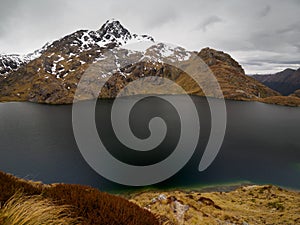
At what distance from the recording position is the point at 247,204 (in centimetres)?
2416

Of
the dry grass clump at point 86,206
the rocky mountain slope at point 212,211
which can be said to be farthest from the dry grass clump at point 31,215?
the rocky mountain slope at point 212,211

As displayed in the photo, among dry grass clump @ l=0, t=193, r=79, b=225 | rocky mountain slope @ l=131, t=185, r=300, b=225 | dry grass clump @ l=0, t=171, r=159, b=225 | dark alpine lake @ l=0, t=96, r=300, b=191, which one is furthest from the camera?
dark alpine lake @ l=0, t=96, r=300, b=191

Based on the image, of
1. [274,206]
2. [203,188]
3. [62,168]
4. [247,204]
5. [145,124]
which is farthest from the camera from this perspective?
[145,124]

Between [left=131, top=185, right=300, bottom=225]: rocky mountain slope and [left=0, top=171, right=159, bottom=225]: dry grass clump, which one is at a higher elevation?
[left=0, top=171, right=159, bottom=225]: dry grass clump

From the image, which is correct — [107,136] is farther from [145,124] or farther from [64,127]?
[64,127]

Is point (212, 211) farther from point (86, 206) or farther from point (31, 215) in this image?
point (31, 215)

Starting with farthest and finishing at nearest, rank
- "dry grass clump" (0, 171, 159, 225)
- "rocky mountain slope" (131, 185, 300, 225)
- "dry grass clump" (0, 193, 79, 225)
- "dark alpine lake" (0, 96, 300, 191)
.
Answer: "dark alpine lake" (0, 96, 300, 191) → "rocky mountain slope" (131, 185, 300, 225) → "dry grass clump" (0, 171, 159, 225) → "dry grass clump" (0, 193, 79, 225)

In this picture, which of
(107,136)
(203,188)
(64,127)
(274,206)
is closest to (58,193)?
(274,206)

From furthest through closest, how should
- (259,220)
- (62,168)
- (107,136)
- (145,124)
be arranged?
(145,124) < (107,136) < (62,168) < (259,220)

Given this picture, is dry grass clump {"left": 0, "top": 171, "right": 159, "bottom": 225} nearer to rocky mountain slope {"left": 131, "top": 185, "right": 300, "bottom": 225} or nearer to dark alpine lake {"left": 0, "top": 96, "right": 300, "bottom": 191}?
rocky mountain slope {"left": 131, "top": 185, "right": 300, "bottom": 225}

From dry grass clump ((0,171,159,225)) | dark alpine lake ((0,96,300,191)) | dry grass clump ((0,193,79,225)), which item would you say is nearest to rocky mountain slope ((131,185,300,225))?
dry grass clump ((0,171,159,225))

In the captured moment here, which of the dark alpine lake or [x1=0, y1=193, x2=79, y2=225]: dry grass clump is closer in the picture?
[x1=0, y1=193, x2=79, y2=225]: dry grass clump

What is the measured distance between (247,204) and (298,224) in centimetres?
885

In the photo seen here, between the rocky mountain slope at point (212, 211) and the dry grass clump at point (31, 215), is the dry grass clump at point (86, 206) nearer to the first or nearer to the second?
the dry grass clump at point (31, 215)
